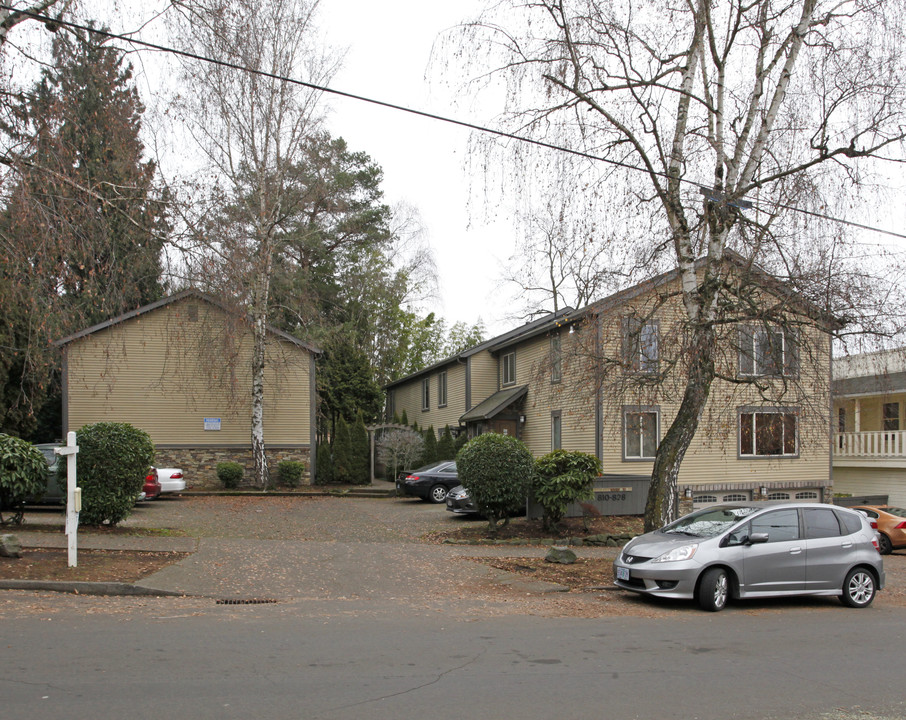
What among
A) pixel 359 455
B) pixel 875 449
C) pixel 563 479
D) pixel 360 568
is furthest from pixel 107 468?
pixel 875 449

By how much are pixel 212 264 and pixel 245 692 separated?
6542mm

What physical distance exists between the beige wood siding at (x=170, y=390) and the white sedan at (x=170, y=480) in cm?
343

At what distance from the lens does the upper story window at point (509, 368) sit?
30.2 meters

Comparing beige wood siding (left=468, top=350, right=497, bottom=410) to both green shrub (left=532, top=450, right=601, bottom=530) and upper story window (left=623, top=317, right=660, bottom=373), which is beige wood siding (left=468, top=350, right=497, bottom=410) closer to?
green shrub (left=532, top=450, right=601, bottom=530)

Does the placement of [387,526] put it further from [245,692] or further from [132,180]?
[245,692]

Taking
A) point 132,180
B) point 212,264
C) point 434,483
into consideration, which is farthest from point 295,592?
point 434,483

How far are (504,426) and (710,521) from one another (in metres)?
18.3

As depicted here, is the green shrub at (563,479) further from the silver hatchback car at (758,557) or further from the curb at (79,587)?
the curb at (79,587)

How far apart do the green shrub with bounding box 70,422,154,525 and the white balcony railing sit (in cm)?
2431

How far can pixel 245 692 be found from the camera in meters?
5.99

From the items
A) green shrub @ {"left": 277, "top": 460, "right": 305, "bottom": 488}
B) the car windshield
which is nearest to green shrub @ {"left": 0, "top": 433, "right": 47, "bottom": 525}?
the car windshield

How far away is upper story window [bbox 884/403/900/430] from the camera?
32.4 meters

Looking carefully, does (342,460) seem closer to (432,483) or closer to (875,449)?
(432,483)

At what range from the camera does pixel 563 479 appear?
16875 millimetres
